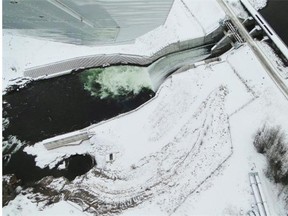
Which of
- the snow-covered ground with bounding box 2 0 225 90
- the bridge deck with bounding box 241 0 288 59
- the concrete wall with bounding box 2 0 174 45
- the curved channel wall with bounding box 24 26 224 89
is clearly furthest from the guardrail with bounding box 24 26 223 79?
the bridge deck with bounding box 241 0 288 59

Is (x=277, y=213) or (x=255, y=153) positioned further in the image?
(x=255, y=153)

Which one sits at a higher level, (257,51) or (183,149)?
(257,51)

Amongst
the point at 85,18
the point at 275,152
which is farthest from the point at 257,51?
the point at 85,18

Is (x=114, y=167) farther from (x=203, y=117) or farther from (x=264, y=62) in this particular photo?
(x=264, y=62)

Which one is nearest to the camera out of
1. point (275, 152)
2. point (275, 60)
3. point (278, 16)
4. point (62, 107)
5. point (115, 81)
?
point (275, 152)

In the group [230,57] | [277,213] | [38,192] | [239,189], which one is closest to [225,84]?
[230,57]

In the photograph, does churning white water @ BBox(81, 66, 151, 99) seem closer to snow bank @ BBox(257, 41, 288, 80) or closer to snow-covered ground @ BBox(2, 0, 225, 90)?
snow-covered ground @ BBox(2, 0, 225, 90)

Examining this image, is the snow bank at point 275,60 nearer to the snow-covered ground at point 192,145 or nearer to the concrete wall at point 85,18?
the snow-covered ground at point 192,145

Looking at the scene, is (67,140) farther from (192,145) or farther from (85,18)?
(85,18)
